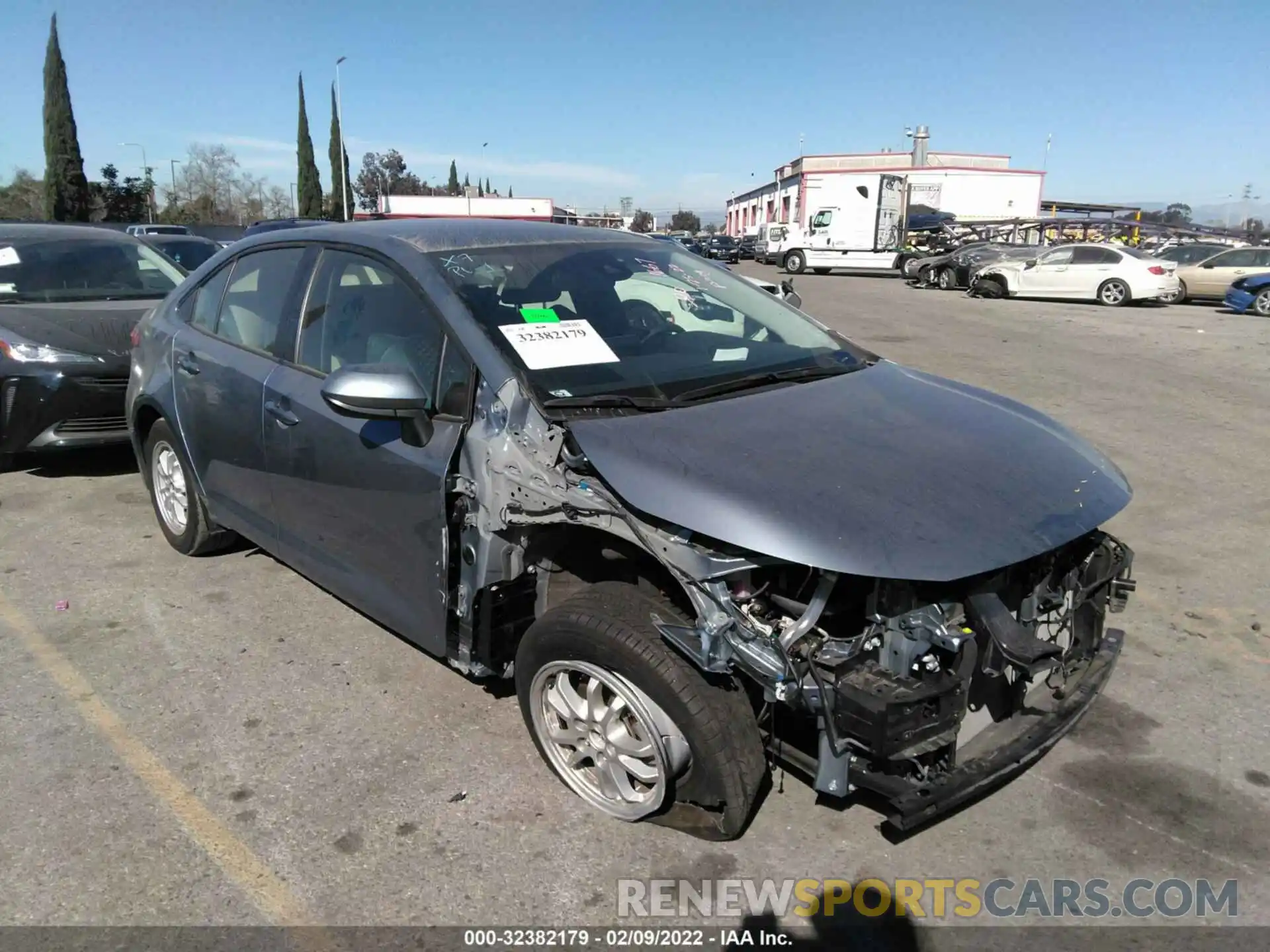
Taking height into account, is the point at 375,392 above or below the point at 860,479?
above

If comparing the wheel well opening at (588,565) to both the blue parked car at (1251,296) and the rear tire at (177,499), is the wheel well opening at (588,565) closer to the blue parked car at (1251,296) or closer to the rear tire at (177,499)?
the rear tire at (177,499)

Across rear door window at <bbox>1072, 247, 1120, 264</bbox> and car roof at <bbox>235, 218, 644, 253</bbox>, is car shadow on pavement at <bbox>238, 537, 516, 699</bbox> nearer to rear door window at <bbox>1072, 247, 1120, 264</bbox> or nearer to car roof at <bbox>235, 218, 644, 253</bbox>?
car roof at <bbox>235, 218, 644, 253</bbox>

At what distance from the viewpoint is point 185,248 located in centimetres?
1388

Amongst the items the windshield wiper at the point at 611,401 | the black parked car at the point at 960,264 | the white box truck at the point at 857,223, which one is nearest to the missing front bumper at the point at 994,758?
the windshield wiper at the point at 611,401

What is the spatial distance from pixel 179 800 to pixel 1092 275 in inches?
858

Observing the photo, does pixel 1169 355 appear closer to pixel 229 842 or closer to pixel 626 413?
pixel 626 413

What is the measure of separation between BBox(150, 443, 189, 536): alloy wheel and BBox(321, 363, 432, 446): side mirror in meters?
2.19

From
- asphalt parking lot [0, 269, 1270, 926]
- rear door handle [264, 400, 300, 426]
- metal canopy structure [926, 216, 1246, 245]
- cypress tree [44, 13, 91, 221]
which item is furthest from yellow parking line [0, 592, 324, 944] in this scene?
cypress tree [44, 13, 91, 221]

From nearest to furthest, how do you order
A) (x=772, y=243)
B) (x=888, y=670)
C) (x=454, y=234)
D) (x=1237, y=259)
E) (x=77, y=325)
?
(x=888, y=670) → (x=454, y=234) → (x=77, y=325) → (x=1237, y=259) → (x=772, y=243)

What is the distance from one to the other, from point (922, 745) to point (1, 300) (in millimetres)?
7053

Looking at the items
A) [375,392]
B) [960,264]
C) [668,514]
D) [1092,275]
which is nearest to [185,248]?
[375,392]

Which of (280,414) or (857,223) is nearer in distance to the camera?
(280,414)

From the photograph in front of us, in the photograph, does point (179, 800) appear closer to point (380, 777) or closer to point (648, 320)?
point (380, 777)

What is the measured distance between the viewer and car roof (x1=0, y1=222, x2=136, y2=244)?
7.20 m
